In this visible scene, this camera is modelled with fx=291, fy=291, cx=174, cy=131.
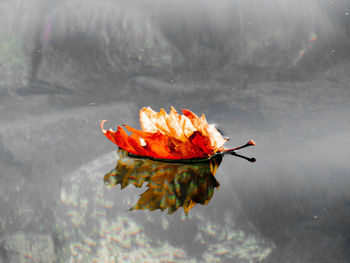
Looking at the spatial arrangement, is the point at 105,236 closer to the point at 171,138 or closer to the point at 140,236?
the point at 140,236

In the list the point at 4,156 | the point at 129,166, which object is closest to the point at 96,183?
the point at 129,166

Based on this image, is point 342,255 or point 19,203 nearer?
point 342,255

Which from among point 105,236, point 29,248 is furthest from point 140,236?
point 29,248

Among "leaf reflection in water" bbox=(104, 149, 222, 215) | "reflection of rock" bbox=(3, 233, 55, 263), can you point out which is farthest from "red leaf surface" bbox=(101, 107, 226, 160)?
"reflection of rock" bbox=(3, 233, 55, 263)

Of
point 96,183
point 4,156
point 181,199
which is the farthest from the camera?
point 4,156

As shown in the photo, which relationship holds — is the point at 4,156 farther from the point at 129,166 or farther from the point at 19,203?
the point at 129,166

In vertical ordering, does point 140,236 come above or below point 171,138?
below
